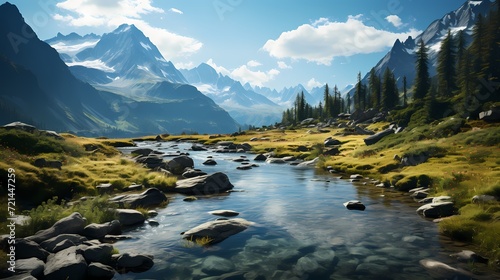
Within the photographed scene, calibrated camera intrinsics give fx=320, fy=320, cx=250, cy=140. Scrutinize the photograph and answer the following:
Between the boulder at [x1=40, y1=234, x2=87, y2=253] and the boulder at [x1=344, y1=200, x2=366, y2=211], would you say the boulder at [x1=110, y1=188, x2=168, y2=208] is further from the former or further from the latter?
the boulder at [x1=344, y1=200, x2=366, y2=211]

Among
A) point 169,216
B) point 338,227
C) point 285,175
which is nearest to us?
point 338,227

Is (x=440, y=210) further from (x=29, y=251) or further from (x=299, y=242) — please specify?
(x=29, y=251)

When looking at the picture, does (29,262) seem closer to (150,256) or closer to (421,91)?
(150,256)

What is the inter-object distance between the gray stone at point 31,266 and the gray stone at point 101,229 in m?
3.69

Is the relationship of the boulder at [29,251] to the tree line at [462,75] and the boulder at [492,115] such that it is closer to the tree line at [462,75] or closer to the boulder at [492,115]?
the boulder at [492,115]

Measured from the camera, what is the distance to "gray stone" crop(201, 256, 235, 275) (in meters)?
12.7

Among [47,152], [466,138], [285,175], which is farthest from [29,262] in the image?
[466,138]

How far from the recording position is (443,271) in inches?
484

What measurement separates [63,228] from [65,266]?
4096mm

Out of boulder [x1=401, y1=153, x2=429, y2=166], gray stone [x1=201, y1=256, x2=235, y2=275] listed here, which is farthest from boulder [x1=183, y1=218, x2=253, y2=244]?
boulder [x1=401, y1=153, x2=429, y2=166]

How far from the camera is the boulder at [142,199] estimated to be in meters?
21.6

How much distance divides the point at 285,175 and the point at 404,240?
922 inches

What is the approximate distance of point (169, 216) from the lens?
20328 millimetres

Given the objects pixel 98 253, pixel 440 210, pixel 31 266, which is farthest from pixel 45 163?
pixel 440 210
